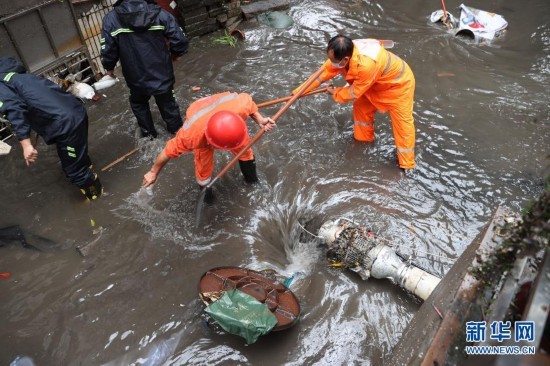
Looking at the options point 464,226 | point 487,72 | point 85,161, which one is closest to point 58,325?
point 85,161

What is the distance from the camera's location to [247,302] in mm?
2793

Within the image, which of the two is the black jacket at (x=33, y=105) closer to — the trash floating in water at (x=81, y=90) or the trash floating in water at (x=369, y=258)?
the trash floating in water at (x=81, y=90)

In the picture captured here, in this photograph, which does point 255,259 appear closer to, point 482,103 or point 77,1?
point 482,103

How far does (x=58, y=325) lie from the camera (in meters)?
3.28

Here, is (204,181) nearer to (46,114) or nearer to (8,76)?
(46,114)

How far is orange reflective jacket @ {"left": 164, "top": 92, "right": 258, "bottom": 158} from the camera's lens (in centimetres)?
347

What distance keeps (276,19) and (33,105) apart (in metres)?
5.29

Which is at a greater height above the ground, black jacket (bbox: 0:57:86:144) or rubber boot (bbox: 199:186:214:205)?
black jacket (bbox: 0:57:86:144)

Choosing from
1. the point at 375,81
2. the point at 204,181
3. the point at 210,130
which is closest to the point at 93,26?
the point at 204,181

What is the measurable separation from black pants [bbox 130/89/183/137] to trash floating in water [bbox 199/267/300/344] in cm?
260

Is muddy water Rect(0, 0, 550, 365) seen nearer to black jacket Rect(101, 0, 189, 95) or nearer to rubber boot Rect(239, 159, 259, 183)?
rubber boot Rect(239, 159, 259, 183)

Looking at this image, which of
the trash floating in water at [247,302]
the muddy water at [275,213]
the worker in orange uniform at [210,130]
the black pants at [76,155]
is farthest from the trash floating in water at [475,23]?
the black pants at [76,155]

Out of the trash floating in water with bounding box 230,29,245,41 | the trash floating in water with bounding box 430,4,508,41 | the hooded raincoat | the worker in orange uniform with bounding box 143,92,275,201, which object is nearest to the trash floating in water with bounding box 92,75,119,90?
the hooded raincoat

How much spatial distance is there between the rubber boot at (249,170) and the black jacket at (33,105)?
1.78m
